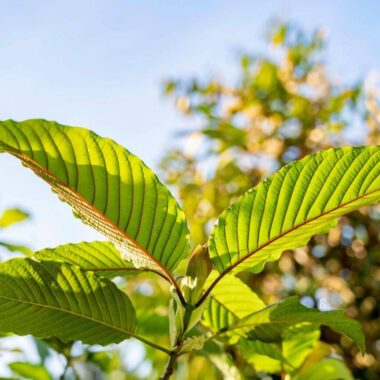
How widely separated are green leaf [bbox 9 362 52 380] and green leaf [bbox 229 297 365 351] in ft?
2.38

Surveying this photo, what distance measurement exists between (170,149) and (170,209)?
297 cm

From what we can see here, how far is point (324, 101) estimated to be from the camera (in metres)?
3.61

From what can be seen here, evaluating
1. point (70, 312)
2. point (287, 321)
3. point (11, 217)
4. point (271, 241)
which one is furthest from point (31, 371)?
point (271, 241)

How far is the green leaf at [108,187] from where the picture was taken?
2.51 feet

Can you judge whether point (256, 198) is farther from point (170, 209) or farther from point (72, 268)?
point (72, 268)

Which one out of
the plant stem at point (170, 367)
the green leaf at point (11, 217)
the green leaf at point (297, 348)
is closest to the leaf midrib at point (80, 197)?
the plant stem at point (170, 367)

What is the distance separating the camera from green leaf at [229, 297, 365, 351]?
94 cm

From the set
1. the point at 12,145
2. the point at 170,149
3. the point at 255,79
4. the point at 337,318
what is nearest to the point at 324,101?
the point at 255,79

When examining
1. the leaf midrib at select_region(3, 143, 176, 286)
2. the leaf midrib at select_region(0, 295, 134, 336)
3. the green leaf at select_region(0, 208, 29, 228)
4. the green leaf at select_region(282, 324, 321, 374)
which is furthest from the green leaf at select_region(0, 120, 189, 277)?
the green leaf at select_region(0, 208, 29, 228)

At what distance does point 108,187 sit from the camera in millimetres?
808

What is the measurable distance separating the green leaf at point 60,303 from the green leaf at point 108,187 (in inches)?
3.1

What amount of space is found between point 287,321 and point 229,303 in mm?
146

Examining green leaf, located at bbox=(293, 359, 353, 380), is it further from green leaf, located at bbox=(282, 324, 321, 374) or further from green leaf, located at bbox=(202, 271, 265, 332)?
green leaf, located at bbox=(202, 271, 265, 332)

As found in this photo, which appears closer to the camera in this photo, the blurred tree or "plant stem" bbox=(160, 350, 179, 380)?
"plant stem" bbox=(160, 350, 179, 380)
